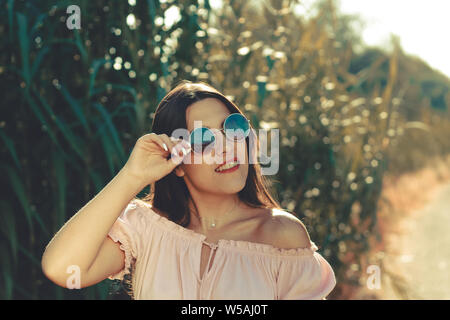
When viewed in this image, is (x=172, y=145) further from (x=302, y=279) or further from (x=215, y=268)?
(x=302, y=279)

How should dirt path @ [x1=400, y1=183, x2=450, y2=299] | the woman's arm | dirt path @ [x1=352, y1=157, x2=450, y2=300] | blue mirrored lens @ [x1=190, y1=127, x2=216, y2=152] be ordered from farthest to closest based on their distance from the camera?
dirt path @ [x1=400, y1=183, x2=450, y2=299] → dirt path @ [x1=352, y1=157, x2=450, y2=300] → blue mirrored lens @ [x1=190, y1=127, x2=216, y2=152] → the woman's arm

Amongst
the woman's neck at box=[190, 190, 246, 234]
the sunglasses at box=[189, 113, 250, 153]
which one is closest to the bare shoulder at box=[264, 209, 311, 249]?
the woman's neck at box=[190, 190, 246, 234]

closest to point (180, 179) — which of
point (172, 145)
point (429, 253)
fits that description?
point (172, 145)

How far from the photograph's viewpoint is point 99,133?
6.26ft

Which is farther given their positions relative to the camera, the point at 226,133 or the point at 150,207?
the point at 150,207

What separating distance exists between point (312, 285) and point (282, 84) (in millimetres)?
1764

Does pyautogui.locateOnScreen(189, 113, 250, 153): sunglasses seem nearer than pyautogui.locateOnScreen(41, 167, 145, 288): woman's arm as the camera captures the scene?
No

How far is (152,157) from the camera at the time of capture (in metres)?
1.30

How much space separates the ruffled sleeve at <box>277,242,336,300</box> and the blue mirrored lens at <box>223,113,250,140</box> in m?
0.33

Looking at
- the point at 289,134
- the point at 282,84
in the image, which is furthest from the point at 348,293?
the point at 282,84

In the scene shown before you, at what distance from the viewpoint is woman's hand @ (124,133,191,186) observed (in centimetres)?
127

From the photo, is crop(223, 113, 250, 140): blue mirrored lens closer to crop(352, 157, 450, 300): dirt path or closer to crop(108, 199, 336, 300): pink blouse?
crop(108, 199, 336, 300): pink blouse

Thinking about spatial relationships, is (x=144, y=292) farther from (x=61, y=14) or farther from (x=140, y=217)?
(x=61, y=14)

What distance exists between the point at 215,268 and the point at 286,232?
0.67 feet
